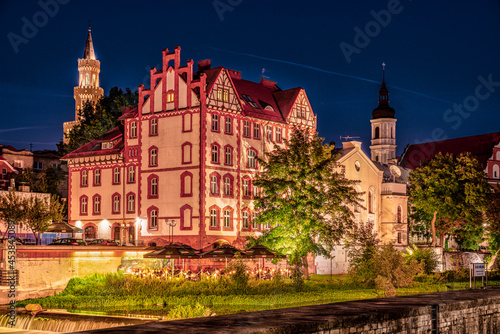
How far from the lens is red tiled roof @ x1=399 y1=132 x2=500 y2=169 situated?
346 feet

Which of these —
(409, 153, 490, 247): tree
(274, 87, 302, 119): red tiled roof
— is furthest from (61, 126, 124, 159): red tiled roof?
(409, 153, 490, 247): tree

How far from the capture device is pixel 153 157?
225 feet

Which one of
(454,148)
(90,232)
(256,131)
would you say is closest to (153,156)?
(256,131)

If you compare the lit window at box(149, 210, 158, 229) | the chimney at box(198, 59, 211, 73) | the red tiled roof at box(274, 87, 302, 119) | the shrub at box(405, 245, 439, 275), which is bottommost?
the shrub at box(405, 245, 439, 275)

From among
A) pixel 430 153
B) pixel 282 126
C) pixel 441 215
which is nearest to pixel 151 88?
pixel 282 126

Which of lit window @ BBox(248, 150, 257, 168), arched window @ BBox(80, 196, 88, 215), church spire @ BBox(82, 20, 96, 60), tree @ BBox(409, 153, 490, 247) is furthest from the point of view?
church spire @ BBox(82, 20, 96, 60)

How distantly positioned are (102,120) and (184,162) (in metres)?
30.2

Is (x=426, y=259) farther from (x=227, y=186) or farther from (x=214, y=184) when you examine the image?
(x=214, y=184)

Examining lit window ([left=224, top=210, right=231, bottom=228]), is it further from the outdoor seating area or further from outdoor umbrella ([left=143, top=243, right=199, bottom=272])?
outdoor umbrella ([left=143, top=243, right=199, bottom=272])

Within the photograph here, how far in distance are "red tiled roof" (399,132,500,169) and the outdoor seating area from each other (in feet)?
149

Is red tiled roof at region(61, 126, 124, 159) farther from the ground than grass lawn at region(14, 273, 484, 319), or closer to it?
farther from the ground

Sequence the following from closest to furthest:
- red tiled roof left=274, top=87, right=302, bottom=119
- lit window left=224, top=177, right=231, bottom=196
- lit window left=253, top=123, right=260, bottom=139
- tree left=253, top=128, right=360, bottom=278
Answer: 1. tree left=253, top=128, right=360, bottom=278
2. lit window left=224, top=177, right=231, bottom=196
3. lit window left=253, top=123, right=260, bottom=139
4. red tiled roof left=274, top=87, right=302, bottom=119

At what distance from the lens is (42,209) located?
66.2m

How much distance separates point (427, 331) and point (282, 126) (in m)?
50.5
